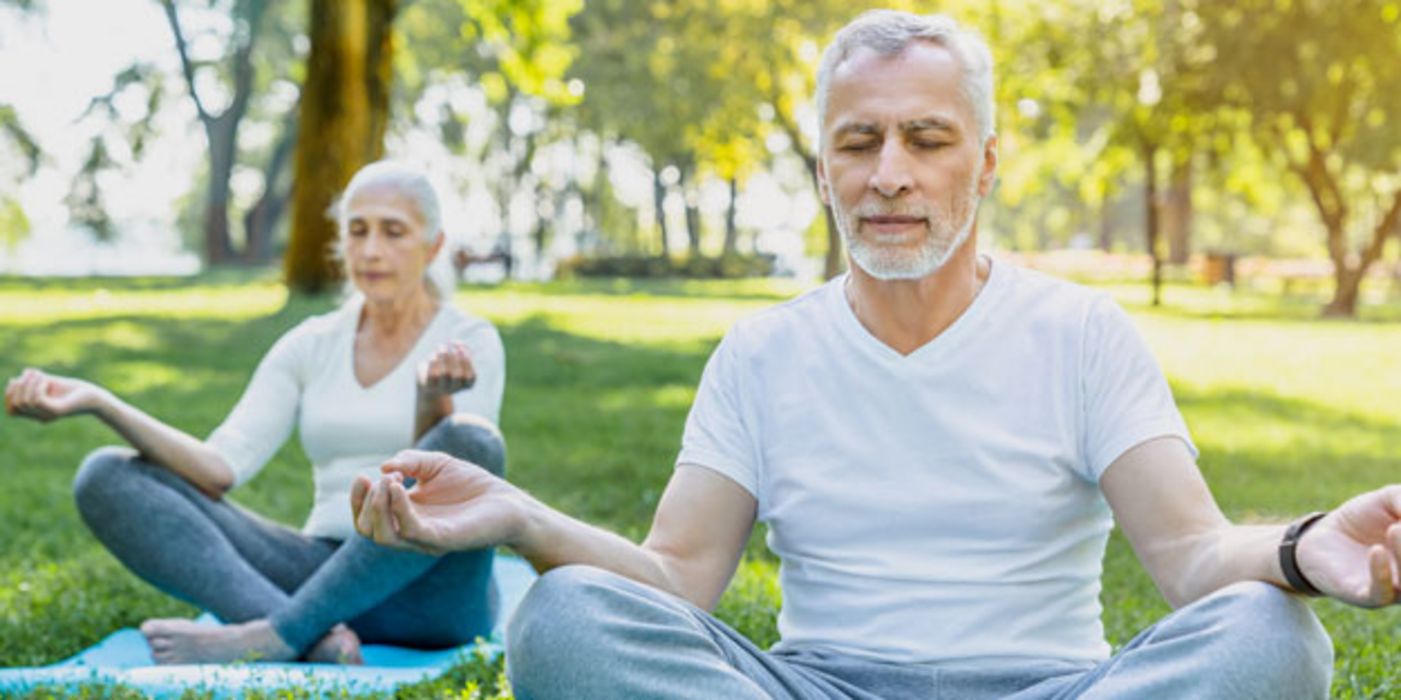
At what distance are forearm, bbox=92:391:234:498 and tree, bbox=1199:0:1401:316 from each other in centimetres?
2165

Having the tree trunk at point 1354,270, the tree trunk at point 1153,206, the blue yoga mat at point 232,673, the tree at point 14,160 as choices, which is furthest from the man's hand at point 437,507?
the tree at point 14,160

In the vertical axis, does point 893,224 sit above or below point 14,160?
below

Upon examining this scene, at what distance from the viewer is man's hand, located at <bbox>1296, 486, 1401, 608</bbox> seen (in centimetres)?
251

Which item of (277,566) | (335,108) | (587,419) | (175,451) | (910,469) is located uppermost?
(335,108)

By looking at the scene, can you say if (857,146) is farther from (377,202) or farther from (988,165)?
(377,202)

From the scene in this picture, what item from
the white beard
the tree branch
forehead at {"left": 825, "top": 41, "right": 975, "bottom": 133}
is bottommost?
the white beard

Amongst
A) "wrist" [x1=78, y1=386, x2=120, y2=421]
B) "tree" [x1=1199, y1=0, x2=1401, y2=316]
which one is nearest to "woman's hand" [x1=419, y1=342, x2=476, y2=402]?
"wrist" [x1=78, y1=386, x2=120, y2=421]

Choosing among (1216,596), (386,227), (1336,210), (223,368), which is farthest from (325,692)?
(1336,210)

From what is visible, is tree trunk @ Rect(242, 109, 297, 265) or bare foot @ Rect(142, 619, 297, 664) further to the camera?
tree trunk @ Rect(242, 109, 297, 265)

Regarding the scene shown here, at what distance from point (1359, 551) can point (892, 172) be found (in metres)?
1.07

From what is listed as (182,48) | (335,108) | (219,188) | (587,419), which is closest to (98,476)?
(587,419)

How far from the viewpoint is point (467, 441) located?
483 centimetres

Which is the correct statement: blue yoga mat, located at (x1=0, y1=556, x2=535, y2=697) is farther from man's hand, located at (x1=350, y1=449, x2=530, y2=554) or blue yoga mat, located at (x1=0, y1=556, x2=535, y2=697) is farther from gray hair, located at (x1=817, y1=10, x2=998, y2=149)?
gray hair, located at (x1=817, y1=10, x2=998, y2=149)

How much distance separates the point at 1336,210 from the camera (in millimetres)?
27859
